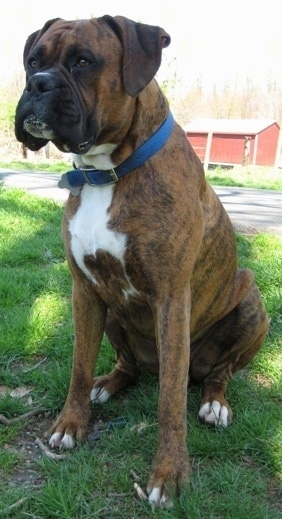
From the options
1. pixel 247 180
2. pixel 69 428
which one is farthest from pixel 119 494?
pixel 247 180

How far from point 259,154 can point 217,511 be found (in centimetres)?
3790

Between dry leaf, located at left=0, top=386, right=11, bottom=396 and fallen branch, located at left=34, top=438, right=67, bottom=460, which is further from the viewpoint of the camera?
dry leaf, located at left=0, top=386, right=11, bottom=396

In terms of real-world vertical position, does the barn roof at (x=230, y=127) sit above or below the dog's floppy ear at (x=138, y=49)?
below

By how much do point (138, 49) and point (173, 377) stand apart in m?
1.33

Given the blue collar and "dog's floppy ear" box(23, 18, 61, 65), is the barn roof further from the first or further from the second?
the blue collar

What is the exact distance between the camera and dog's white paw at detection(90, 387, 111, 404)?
9.68 ft

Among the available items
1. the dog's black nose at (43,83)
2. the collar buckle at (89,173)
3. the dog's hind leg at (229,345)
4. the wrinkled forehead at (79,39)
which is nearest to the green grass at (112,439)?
the dog's hind leg at (229,345)

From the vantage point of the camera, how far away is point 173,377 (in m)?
2.39

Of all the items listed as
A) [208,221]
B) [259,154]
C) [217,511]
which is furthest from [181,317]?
[259,154]

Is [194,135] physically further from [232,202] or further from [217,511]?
[217,511]

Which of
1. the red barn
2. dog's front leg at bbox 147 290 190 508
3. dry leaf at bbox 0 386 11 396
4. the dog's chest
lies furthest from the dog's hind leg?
the red barn

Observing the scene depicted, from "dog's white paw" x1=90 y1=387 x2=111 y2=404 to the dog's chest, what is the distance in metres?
0.66

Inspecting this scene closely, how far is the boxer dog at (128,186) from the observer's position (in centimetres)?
228

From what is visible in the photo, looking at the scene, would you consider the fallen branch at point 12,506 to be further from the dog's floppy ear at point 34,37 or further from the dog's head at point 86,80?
the dog's floppy ear at point 34,37
